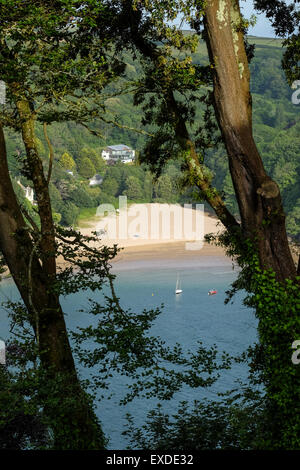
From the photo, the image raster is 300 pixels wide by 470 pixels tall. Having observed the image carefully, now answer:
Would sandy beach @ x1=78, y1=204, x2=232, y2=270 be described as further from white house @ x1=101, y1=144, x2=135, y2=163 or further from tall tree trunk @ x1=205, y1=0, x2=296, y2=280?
tall tree trunk @ x1=205, y1=0, x2=296, y2=280

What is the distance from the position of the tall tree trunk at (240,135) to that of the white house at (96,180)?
273ft

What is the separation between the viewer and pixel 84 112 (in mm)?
9500

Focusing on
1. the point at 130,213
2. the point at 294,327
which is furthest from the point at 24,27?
the point at 130,213

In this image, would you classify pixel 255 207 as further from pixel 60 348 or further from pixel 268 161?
pixel 268 161

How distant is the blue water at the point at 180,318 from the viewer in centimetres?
2258

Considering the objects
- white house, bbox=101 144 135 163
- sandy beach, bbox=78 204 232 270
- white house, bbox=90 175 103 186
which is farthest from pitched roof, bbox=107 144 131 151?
sandy beach, bbox=78 204 232 270

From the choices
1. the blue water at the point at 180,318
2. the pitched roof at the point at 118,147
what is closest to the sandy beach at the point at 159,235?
the blue water at the point at 180,318

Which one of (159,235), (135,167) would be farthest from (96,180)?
(159,235)

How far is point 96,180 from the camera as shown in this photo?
304 feet

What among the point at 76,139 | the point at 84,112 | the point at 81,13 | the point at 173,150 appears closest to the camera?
the point at 81,13

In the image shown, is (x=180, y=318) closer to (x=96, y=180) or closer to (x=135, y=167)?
(x=135, y=167)

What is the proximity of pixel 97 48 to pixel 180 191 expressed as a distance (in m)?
2.82

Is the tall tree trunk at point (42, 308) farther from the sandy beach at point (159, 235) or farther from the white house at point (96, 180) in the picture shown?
the white house at point (96, 180)

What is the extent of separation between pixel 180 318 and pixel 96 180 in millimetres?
60718
